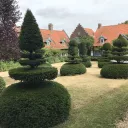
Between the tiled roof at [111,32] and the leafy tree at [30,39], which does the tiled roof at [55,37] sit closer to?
the tiled roof at [111,32]

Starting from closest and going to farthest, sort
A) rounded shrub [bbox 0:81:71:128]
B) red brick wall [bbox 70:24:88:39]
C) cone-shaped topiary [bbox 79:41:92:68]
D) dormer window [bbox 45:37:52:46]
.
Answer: rounded shrub [bbox 0:81:71:128], cone-shaped topiary [bbox 79:41:92:68], dormer window [bbox 45:37:52:46], red brick wall [bbox 70:24:88:39]

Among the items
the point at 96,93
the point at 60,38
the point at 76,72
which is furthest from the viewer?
the point at 60,38

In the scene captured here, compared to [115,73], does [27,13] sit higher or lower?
higher

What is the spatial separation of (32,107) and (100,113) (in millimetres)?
3138

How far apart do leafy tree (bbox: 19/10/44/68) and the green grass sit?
2.68m

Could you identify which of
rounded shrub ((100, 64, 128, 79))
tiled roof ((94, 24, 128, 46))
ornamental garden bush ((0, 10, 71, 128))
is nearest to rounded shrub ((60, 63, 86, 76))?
rounded shrub ((100, 64, 128, 79))

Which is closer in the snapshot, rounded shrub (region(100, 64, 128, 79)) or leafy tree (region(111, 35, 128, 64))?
rounded shrub (region(100, 64, 128, 79))

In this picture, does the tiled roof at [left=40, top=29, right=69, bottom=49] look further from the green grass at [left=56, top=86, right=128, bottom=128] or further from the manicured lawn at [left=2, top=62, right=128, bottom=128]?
the green grass at [left=56, top=86, right=128, bottom=128]

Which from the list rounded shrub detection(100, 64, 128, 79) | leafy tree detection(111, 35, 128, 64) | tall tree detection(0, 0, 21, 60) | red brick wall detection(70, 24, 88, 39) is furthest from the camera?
red brick wall detection(70, 24, 88, 39)

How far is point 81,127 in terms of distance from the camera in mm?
8812

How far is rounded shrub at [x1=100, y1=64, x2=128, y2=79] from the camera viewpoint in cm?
2002

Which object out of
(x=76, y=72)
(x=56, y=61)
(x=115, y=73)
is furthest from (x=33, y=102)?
(x=56, y=61)

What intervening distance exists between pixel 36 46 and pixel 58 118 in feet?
9.08

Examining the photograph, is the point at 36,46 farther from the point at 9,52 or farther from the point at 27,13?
the point at 9,52
